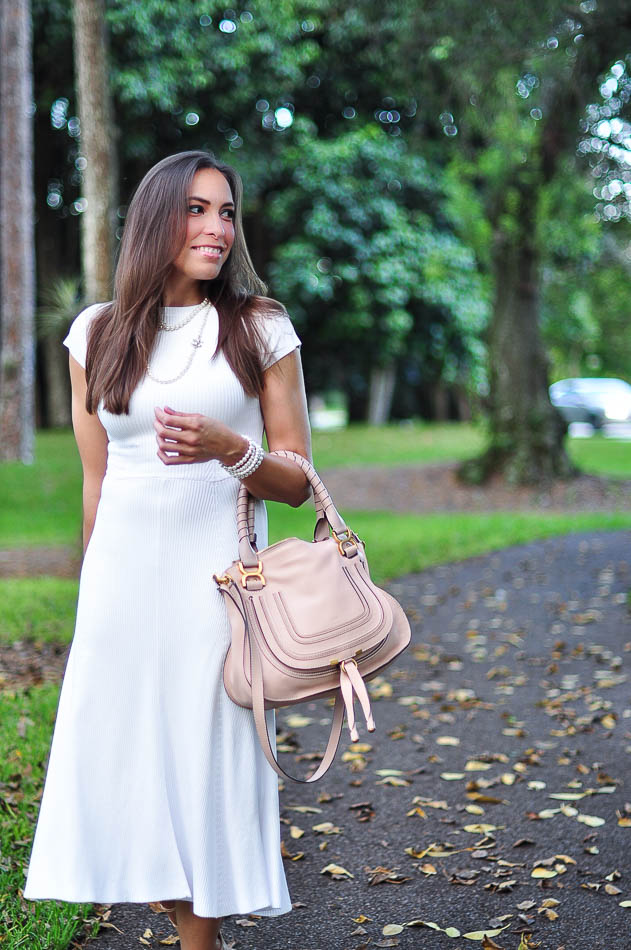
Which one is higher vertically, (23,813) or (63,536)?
(23,813)

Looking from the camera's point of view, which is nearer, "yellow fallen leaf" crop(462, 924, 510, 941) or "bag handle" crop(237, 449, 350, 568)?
"bag handle" crop(237, 449, 350, 568)

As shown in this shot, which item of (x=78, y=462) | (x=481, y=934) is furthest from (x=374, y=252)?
(x=481, y=934)

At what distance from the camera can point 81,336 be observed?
286cm

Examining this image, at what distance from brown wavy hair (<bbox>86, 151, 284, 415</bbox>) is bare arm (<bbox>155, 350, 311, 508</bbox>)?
0.20 ft

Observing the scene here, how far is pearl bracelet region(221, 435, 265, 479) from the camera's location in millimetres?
2502

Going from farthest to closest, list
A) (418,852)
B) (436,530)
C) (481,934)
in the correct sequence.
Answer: (436,530), (418,852), (481,934)

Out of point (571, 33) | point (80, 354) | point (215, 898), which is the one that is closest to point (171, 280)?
point (80, 354)

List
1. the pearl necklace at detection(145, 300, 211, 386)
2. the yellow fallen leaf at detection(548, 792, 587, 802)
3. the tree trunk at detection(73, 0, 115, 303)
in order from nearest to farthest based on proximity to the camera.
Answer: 1. the pearl necklace at detection(145, 300, 211, 386)
2. the yellow fallen leaf at detection(548, 792, 587, 802)
3. the tree trunk at detection(73, 0, 115, 303)

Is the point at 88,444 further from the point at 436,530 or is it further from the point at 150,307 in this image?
the point at 436,530

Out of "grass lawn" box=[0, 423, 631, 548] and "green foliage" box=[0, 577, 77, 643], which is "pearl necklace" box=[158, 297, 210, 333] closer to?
"green foliage" box=[0, 577, 77, 643]

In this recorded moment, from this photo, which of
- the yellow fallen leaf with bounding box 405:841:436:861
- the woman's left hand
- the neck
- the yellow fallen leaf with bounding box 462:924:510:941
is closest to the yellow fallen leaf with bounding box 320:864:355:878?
the yellow fallen leaf with bounding box 405:841:436:861

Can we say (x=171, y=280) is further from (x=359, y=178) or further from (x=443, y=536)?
(x=359, y=178)

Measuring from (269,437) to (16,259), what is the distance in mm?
14546

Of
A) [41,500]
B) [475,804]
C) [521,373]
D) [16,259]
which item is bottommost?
[41,500]
